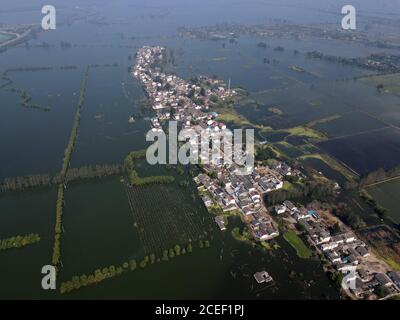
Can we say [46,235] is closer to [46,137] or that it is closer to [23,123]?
[46,137]

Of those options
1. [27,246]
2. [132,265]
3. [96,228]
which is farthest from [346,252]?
[27,246]

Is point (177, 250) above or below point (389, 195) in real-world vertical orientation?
below

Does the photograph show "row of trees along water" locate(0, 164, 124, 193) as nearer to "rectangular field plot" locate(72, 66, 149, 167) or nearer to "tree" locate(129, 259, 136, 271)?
"rectangular field plot" locate(72, 66, 149, 167)

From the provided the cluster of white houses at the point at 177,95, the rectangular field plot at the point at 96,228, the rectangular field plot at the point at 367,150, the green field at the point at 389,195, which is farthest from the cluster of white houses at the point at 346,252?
the cluster of white houses at the point at 177,95

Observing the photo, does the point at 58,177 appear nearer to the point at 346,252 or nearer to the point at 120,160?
the point at 120,160

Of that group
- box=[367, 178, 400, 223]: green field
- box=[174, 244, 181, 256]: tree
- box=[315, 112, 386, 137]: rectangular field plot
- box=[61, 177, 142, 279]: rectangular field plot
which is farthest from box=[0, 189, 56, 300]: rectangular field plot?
box=[315, 112, 386, 137]: rectangular field plot
